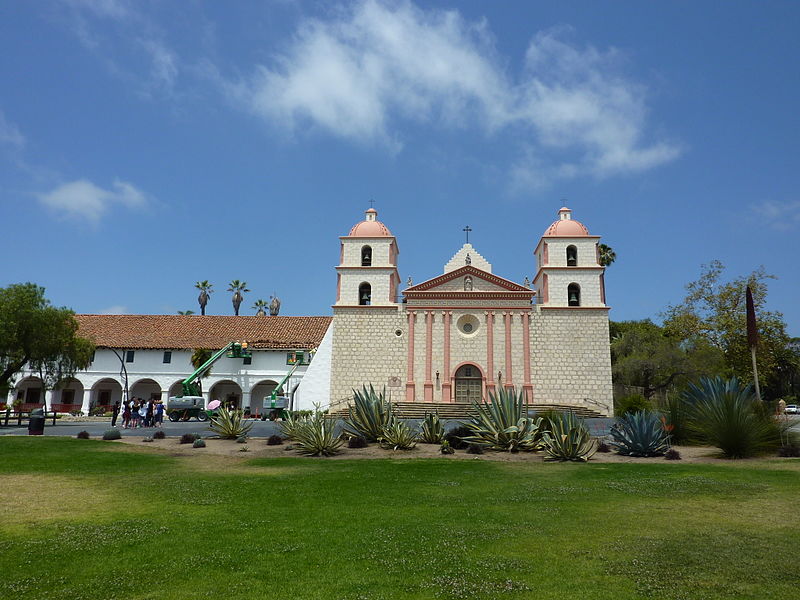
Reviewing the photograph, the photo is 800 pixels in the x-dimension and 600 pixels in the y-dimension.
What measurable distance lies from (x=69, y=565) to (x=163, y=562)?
86 centimetres

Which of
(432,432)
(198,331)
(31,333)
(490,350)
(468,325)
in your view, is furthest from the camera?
(198,331)

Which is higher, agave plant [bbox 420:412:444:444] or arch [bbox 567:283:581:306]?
arch [bbox 567:283:581:306]

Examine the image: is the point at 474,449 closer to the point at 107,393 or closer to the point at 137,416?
the point at 137,416

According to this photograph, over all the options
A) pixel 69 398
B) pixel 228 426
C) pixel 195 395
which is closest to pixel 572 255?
pixel 228 426

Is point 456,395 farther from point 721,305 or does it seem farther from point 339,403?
point 721,305

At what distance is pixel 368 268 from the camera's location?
33875 millimetres

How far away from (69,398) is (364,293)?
21.7 m

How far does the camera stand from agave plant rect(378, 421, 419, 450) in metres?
15.0

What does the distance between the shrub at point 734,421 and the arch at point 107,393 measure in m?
34.9

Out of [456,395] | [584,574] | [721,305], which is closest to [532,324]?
[456,395]

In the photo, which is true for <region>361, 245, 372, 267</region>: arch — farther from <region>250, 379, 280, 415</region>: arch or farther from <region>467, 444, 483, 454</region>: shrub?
<region>467, 444, 483, 454</region>: shrub

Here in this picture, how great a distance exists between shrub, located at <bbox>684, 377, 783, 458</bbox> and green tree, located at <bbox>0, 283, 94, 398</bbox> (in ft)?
86.4

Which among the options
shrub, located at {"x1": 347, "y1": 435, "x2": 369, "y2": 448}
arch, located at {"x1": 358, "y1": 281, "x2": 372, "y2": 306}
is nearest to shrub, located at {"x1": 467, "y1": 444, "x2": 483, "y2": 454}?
shrub, located at {"x1": 347, "y1": 435, "x2": 369, "y2": 448}

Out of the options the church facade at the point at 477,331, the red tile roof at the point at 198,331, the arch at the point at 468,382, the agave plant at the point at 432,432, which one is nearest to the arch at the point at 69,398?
the red tile roof at the point at 198,331
